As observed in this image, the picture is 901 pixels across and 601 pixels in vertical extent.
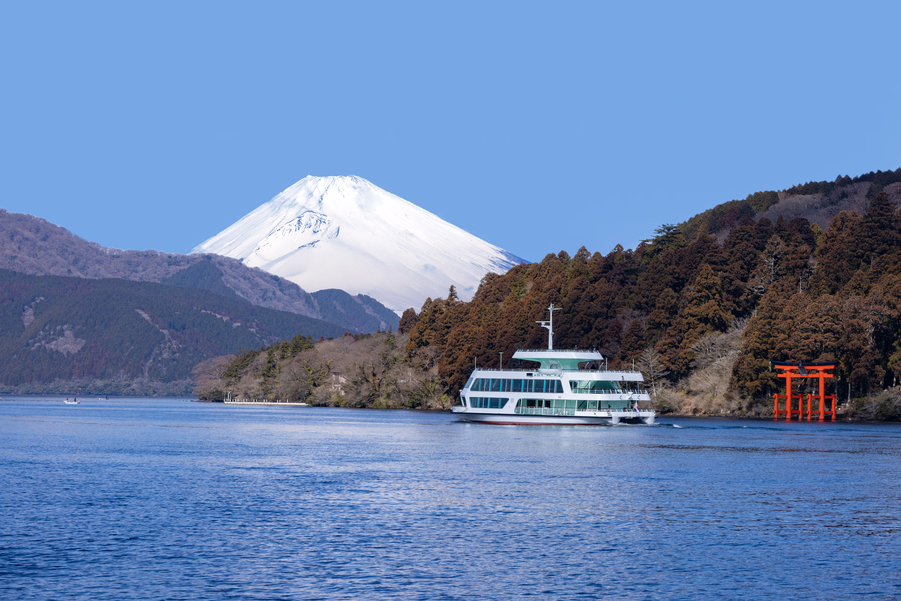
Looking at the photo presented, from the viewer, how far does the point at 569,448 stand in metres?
56.2

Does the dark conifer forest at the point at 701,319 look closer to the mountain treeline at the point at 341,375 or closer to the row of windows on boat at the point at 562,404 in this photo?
→ the mountain treeline at the point at 341,375

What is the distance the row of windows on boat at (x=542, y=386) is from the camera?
2948 inches

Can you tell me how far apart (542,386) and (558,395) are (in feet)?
5.47

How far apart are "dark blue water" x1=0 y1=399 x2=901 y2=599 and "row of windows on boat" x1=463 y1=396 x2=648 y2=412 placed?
1973 centimetres

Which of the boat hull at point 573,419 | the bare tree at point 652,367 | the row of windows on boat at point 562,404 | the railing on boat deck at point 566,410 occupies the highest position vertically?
the bare tree at point 652,367

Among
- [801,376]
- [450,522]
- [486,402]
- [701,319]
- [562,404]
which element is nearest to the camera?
[450,522]

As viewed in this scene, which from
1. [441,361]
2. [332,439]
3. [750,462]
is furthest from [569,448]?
[441,361]

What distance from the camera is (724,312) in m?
102

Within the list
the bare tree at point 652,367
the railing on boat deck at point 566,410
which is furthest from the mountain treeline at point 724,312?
the railing on boat deck at point 566,410

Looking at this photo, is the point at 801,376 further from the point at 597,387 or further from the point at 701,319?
the point at 597,387

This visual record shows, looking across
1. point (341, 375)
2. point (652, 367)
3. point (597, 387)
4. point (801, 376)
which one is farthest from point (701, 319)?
point (341, 375)

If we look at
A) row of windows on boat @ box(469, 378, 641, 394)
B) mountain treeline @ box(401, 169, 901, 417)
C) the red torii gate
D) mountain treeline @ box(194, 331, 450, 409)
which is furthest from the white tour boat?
mountain treeline @ box(194, 331, 450, 409)

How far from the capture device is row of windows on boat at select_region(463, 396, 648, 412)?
7512 centimetres

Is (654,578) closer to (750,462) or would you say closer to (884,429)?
(750,462)
